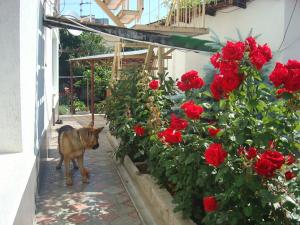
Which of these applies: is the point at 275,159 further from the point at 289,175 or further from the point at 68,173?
the point at 68,173

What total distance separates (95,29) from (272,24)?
424cm

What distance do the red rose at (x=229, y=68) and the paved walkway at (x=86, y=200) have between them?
2405 millimetres

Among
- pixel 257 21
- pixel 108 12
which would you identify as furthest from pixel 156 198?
pixel 257 21

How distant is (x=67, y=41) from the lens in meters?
23.8

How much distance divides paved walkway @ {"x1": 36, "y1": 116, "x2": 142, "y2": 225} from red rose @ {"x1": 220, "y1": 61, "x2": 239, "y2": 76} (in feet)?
7.89

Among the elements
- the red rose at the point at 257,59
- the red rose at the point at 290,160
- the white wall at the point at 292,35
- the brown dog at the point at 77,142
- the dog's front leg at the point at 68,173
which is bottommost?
the dog's front leg at the point at 68,173

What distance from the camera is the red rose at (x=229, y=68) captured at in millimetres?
2531

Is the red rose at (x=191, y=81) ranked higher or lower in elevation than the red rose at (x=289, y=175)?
higher

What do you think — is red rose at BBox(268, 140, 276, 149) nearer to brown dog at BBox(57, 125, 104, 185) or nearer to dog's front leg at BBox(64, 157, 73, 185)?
brown dog at BBox(57, 125, 104, 185)

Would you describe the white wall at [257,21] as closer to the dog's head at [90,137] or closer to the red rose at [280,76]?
the dog's head at [90,137]

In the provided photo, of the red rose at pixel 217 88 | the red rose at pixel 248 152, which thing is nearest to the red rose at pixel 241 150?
the red rose at pixel 248 152

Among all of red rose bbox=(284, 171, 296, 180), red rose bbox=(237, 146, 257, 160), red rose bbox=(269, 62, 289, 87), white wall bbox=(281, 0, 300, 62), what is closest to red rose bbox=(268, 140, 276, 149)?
red rose bbox=(237, 146, 257, 160)

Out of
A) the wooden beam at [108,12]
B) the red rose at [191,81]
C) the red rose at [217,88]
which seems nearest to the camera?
the red rose at [217,88]

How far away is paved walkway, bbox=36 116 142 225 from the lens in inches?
174
